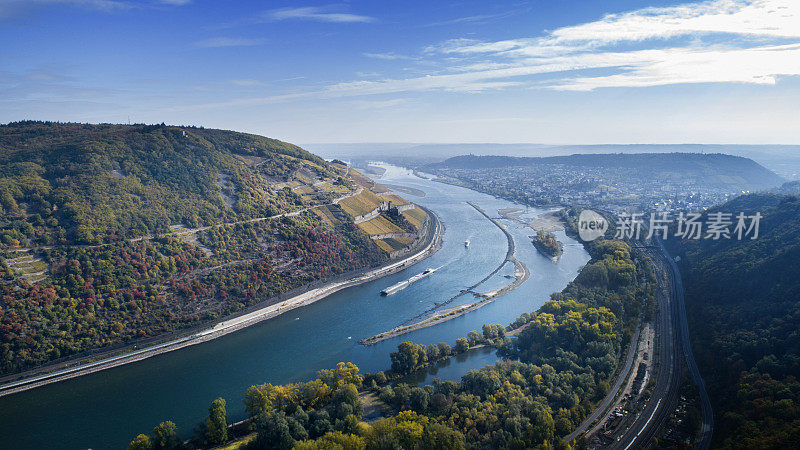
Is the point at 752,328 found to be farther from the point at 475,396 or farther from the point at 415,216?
the point at 415,216

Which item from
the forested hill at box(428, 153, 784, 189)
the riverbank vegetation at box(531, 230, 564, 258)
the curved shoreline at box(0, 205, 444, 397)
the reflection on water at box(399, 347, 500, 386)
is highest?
the forested hill at box(428, 153, 784, 189)

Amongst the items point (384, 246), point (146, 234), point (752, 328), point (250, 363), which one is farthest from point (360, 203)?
point (752, 328)

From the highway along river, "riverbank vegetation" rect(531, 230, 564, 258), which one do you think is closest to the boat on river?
the highway along river

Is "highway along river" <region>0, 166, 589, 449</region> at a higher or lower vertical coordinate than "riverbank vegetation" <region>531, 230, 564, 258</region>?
lower

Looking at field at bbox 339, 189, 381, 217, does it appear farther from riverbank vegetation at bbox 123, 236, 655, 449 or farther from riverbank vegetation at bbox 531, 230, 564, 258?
riverbank vegetation at bbox 123, 236, 655, 449

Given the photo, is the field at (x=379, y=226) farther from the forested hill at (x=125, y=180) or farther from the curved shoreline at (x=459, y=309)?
the curved shoreline at (x=459, y=309)

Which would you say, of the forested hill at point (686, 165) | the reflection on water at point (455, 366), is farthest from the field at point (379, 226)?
the forested hill at point (686, 165)
